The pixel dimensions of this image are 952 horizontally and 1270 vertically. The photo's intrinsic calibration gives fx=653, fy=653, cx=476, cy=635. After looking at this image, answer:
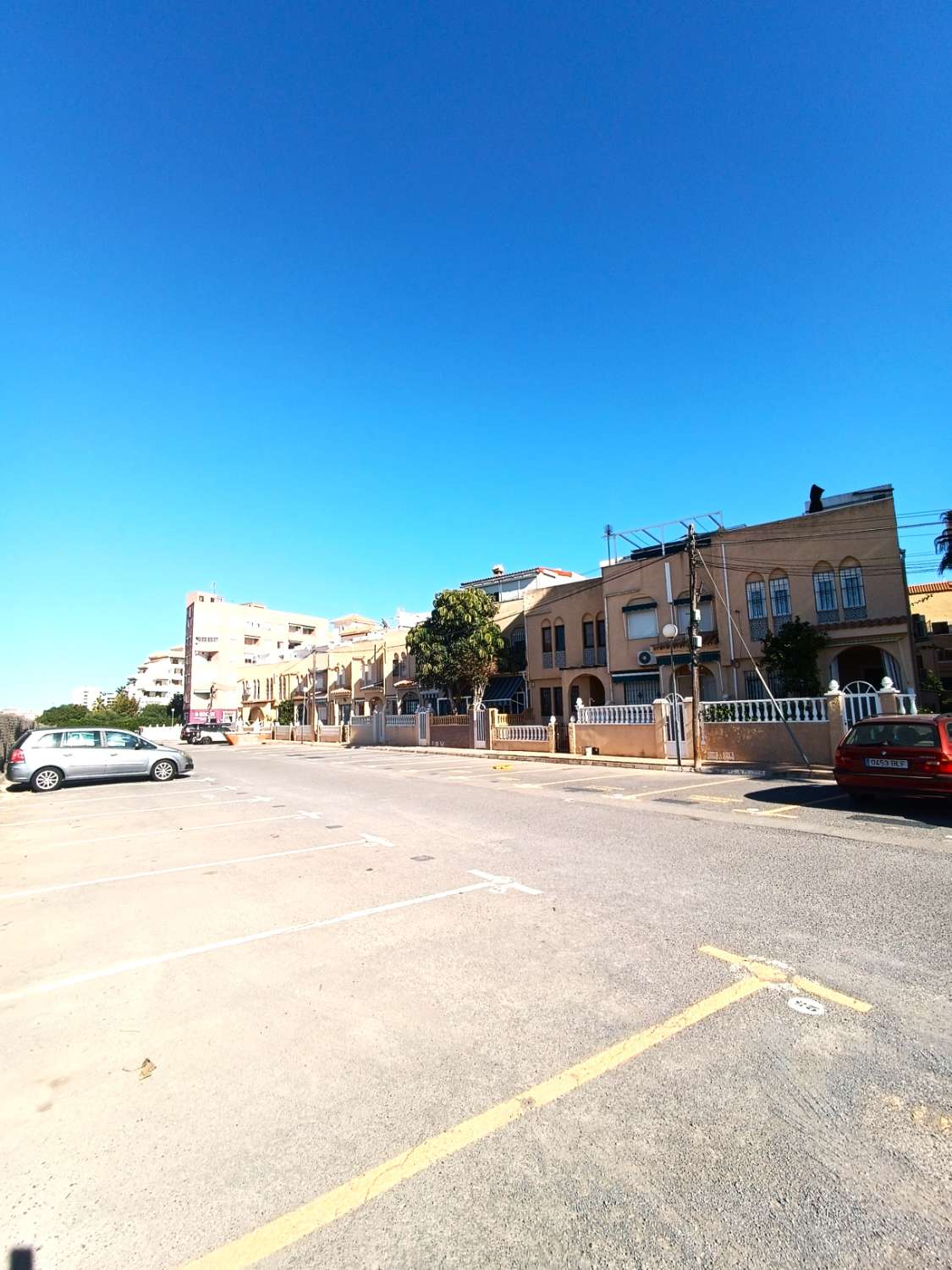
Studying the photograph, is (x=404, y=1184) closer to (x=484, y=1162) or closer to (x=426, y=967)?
(x=484, y=1162)

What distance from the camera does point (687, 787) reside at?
48.4 ft

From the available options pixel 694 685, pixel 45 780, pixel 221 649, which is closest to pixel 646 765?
pixel 694 685

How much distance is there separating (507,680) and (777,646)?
17.9m

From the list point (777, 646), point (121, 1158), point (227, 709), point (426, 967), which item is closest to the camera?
point (121, 1158)

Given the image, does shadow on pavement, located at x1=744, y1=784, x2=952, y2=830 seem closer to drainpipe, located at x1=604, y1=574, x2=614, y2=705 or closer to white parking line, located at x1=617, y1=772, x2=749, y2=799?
white parking line, located at x1=617, y1=772, x2=749, y2=799

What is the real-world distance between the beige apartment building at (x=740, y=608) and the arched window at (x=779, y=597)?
0.12 ft

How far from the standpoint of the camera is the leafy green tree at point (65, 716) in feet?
162

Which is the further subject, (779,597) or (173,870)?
(779,597)

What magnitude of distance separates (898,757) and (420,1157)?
9882 mm

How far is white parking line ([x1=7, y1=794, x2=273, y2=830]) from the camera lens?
11.9 metres

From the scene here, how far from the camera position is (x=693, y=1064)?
3.27m

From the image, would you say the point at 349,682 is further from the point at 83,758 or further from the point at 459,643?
the point at 83,758

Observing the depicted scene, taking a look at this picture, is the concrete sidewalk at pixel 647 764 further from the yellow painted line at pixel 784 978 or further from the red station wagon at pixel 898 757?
the yellow painted line at pixel 784 978

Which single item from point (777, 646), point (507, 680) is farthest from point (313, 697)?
point (777, 646)
